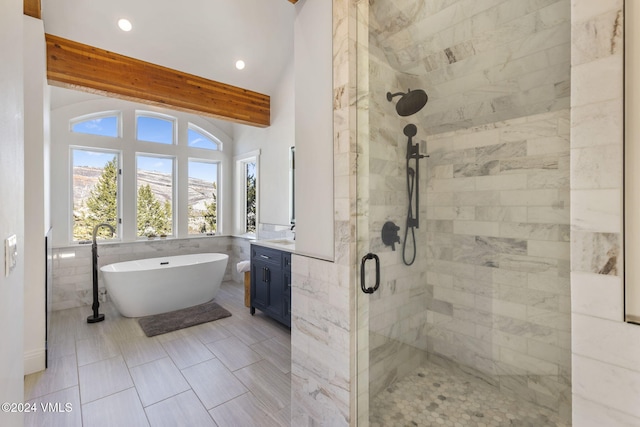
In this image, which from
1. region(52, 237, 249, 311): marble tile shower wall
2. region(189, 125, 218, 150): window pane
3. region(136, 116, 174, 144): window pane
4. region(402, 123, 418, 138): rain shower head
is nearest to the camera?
region(402, 123, 418, 138): rain shower head

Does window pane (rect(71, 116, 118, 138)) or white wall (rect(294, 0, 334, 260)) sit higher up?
window pane (rect(71, 116, 118, 138))

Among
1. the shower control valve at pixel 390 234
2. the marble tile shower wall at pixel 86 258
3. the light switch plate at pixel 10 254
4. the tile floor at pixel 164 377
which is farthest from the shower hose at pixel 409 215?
the marble tile shower wall at pixel 86 258

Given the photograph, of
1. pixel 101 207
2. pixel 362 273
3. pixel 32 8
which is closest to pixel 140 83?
pixel 32 8

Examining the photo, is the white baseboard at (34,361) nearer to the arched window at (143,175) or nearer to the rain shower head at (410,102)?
the arched window at (143,175)

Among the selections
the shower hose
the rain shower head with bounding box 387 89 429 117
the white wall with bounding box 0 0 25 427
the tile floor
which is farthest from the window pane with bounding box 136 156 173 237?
the rain shower head with bounding box 387 89 429 117

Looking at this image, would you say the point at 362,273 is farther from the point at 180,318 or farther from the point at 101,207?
the point at 101,207

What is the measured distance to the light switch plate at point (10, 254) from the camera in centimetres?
95

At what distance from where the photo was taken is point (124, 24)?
2994 millimetres

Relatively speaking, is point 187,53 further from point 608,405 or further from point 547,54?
point 608,405

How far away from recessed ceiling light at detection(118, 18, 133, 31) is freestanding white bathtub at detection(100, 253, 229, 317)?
8.84 ft

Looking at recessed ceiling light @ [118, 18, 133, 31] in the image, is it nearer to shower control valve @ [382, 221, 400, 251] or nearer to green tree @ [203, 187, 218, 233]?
green tree @ [203, 187, 218, 233]

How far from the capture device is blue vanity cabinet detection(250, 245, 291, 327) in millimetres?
3199

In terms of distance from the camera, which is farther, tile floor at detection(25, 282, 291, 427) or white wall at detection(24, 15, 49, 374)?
white wall at detection(24, 15, 49, 374)

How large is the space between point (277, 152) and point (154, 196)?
223cm
